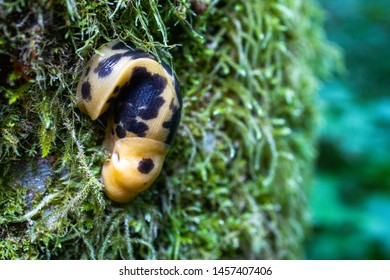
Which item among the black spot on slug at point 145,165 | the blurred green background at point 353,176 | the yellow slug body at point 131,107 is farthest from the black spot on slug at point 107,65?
the blurred green background at point 353,176

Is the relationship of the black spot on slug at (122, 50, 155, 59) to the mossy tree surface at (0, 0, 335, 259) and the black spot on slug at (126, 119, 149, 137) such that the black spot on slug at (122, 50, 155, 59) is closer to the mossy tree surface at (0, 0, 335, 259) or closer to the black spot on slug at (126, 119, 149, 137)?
the mossy tree surface at (0, 0, 335, 259)

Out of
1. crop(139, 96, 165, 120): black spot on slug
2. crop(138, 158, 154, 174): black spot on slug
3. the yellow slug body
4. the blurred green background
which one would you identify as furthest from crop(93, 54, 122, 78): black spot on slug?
the blurred green background

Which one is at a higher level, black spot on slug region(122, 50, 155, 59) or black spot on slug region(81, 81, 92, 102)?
black spot on slug region(122, 50, 155, 59)

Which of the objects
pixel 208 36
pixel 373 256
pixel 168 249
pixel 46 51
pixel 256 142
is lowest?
pixel 373 256

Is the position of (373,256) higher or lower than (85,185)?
lower

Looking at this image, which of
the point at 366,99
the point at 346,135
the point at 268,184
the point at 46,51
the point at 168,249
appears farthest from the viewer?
the point at 366,99

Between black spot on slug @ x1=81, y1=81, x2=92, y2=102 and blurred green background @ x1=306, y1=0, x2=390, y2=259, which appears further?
blurred green background @ x1=306, y1=0, x2=390, y2=259
